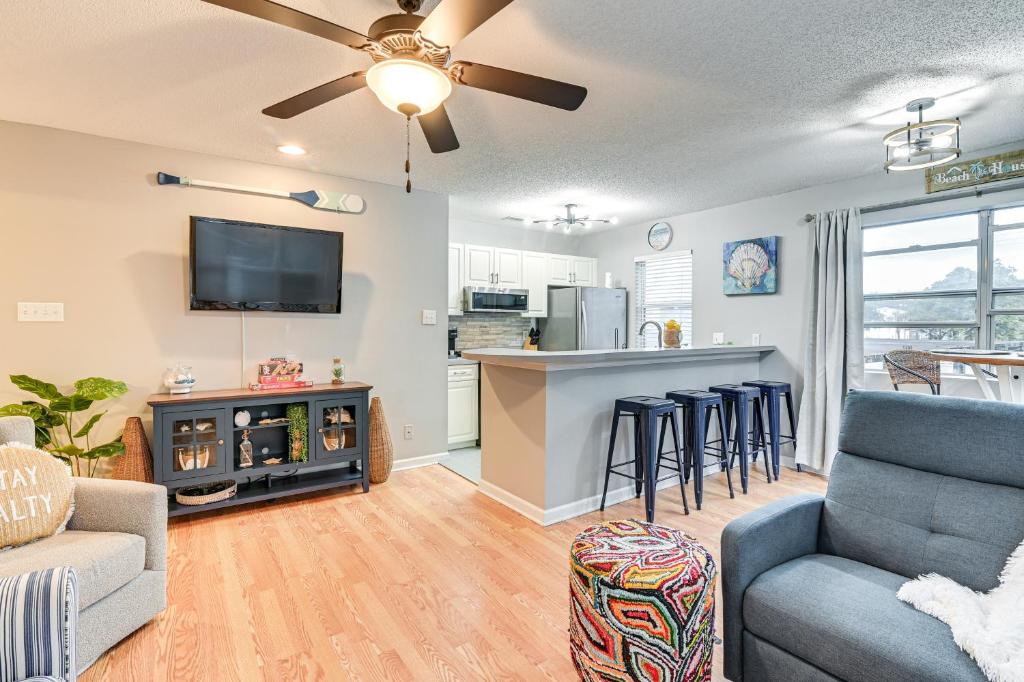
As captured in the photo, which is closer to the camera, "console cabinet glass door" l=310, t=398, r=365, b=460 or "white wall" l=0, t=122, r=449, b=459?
"white wall" l=0, t=122, r=449, b=459

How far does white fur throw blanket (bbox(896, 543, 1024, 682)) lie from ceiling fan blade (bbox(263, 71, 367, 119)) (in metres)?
2.38

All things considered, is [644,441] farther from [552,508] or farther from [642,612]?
[642,612]

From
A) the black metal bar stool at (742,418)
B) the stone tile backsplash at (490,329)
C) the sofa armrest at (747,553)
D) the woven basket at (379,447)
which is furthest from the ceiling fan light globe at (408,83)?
the stone tile backsplash at (490,329)

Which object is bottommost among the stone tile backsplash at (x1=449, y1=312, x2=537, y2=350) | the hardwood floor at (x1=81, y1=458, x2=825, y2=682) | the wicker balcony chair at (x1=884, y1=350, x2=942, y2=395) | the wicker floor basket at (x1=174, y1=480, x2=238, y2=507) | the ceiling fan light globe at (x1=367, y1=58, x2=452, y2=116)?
the hardwood floor at (x1=81, y1=458, x2=825, y2=682)

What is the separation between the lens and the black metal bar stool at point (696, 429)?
3.28 m

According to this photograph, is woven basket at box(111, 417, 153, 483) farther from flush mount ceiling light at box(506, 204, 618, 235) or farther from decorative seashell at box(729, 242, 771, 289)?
decorative seashell at box(729, 242, 771, 289)

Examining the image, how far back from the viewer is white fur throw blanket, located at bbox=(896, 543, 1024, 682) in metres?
1.09

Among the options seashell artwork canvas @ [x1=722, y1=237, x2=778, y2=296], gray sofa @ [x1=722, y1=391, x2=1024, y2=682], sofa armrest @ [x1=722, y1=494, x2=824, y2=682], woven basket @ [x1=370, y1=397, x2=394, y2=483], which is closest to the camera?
gray sofa @ [x1=722, y1=391, x2=1024, y2=682]

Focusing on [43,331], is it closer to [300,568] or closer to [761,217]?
[300,568]

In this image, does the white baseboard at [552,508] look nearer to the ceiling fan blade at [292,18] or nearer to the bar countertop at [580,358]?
the bar countertop at [580,358]

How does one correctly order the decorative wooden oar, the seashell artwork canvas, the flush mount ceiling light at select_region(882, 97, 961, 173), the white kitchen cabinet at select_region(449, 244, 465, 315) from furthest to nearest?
1. the white kitchen cabinet at select_region(449, 244, 465, 315)
2. the seashell artwork canvas
3. the decorative wooden oar
4. the flush mount ceiling light at select_region(882, 97, 961, 173)

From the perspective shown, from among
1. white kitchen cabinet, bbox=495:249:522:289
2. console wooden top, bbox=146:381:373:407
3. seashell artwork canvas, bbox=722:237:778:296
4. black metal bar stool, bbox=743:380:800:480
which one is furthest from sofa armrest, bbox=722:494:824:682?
white kitchen cabinet, bbox=495:249:522:289

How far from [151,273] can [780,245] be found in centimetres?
501

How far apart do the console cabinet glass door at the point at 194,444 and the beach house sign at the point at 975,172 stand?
5.19 m
